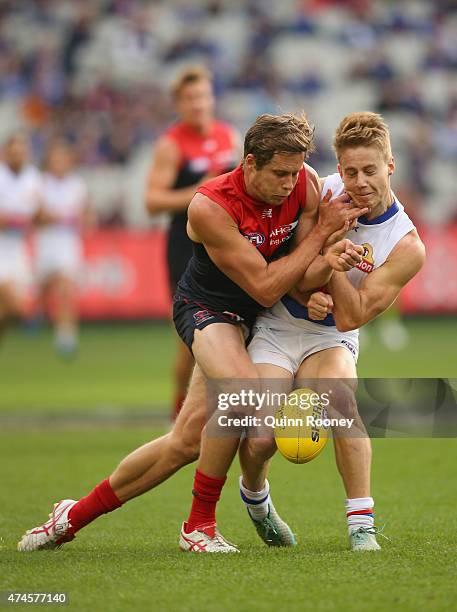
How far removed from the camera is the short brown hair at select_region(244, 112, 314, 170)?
5.09 m

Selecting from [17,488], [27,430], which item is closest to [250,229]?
[17,488]

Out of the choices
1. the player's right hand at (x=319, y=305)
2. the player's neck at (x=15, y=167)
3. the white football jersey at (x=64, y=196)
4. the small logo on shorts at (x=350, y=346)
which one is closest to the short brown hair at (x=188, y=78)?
the small logo on shorts at (x=350, y=346)

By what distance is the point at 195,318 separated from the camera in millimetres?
5539

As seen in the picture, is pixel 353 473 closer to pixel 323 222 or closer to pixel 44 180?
pixel 323 222

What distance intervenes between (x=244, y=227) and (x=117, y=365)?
Answer: 10.1 m

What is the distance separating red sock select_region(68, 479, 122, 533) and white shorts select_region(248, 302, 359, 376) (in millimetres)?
893

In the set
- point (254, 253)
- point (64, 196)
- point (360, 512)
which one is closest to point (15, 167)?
point (64, 196)

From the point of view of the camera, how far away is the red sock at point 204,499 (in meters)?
5.26

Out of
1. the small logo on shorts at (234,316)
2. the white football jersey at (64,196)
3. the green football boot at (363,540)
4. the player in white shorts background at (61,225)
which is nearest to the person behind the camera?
the green football boot at (363,540)

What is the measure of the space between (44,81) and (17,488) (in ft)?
56.9

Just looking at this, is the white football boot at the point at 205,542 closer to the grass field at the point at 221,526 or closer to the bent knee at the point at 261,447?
the grass field at the point at 221,526

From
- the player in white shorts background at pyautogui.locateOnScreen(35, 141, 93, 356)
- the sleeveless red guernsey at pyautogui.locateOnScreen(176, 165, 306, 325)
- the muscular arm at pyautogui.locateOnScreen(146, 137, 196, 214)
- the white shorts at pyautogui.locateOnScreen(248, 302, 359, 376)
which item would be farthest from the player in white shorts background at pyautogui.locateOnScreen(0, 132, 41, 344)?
the white shorts at pyautogui.locateOnScreen(248, 302, 359, 376)

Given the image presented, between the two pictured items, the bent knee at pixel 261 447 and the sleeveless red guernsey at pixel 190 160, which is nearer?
the bent knee at pixel 261 447

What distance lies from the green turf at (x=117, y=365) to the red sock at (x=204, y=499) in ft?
19.3
